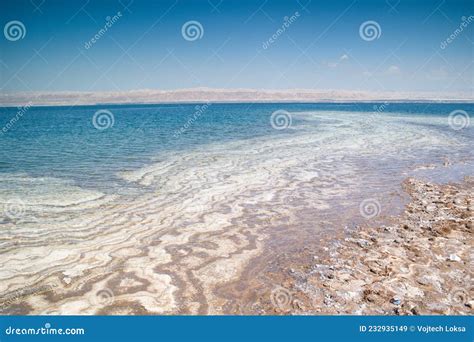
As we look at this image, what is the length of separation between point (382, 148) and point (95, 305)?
1807cm

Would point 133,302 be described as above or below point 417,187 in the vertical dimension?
below

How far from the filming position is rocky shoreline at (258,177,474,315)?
464 cm

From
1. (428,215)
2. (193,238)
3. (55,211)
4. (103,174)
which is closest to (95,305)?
(193,238)

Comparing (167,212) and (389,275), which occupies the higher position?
(167,212)

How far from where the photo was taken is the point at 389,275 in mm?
→ 5367

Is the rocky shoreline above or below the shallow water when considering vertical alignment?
below

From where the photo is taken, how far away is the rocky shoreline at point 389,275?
464 cm

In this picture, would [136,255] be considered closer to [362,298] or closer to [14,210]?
[362,298]

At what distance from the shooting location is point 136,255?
20.7 feet

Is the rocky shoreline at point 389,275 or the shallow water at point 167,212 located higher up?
the shallow water at point 167,212

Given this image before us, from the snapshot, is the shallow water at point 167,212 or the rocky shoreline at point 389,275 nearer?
the rocky shoreline at point 389,275

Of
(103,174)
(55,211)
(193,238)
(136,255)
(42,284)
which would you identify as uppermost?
(103,174)

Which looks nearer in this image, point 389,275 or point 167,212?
point 389,275

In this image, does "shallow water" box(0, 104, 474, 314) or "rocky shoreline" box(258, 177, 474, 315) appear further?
"shallow water" box(0, 104, 474, 314)
